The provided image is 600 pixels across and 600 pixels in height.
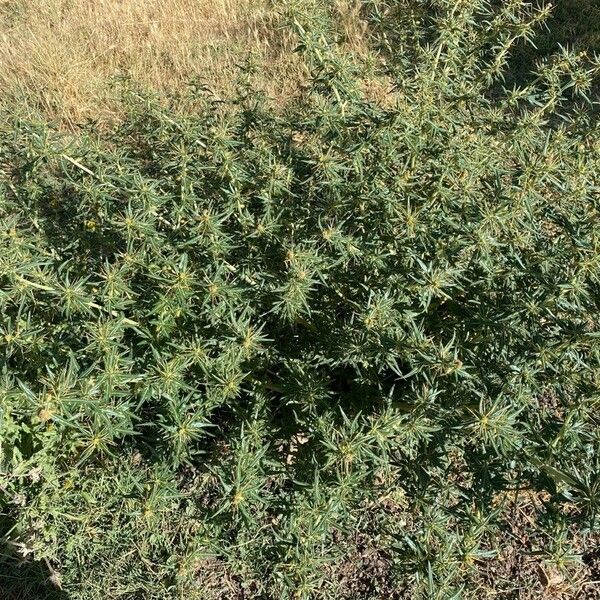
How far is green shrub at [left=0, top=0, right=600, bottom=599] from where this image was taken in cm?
196

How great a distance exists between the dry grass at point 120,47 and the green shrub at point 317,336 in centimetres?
239

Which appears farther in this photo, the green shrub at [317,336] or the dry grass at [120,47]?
the dry grass at [120,47]

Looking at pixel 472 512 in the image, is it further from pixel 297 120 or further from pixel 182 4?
pixel 182 4

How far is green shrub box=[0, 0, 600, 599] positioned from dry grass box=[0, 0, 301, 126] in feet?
7.84

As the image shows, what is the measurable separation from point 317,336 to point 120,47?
4379 millimetres

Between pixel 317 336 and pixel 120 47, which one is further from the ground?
pixel 317 336

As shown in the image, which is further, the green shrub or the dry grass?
the dry grass

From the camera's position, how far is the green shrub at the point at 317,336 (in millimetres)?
1959

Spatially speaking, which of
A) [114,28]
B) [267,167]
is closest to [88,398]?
[267,167]

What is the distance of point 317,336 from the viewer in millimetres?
2564

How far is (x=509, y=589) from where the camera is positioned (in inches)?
112

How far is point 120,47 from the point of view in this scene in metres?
5.71

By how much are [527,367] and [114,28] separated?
5.55 meters

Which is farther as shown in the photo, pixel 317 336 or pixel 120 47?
pixel 120 47
